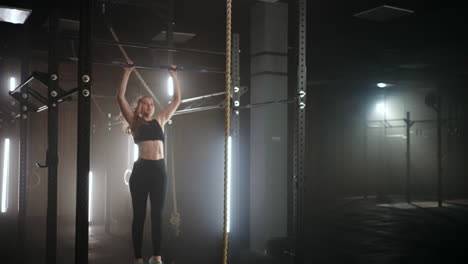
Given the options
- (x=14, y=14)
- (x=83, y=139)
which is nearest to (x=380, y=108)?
(x=14, y=14)

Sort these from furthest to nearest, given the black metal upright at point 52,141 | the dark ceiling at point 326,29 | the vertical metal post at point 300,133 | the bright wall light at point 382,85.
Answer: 1. the bright wall light at point 382,85
2. the dark ceiling at point 326,29
3. the vertical metal post at point 300,133
4. the black metal upright at point 52,141

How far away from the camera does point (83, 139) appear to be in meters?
2.86

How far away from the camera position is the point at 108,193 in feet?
23.1

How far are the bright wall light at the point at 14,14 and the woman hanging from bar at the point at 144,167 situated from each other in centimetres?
273

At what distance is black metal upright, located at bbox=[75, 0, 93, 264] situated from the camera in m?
2.85

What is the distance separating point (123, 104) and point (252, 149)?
2.60 m

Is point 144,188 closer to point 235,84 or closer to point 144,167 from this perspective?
point 144,167

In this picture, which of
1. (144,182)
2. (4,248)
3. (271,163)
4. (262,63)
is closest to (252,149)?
(271,163)

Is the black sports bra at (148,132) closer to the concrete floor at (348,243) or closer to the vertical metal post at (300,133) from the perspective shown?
the vertical metal post at (300,133)

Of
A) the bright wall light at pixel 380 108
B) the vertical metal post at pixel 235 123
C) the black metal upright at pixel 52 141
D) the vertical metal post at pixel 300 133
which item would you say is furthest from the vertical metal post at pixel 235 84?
the bright wall light at pixel 380 108

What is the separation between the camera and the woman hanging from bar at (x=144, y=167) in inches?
152

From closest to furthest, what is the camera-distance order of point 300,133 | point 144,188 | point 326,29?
1. point 144,188
2. point 300,133
3. point 326,29

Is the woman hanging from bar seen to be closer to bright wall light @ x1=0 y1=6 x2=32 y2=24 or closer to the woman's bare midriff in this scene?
the woman's bare midriff

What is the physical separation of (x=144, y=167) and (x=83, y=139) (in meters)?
1.04
